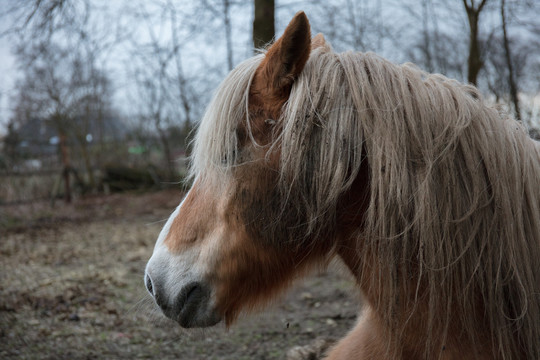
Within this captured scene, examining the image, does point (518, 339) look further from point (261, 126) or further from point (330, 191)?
point (261, 126)

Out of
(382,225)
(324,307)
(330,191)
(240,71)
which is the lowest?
(324,307)

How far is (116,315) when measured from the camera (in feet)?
13.2

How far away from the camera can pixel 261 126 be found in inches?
61.1

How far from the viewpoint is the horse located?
1420 mm

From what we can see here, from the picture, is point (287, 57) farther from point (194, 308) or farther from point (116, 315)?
point (116, 315)

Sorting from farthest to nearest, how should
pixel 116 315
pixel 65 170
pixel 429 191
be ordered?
pixel 65 170
pixel 116 315
pixel 429 191

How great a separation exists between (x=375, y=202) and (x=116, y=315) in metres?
3.42

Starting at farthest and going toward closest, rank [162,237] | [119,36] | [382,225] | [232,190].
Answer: [119,36]
[162,237]
[232,190]
[382,225]

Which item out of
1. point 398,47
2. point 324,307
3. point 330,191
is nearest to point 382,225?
point 330,191

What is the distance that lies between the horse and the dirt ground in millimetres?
388

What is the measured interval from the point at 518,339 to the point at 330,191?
2.75 ft

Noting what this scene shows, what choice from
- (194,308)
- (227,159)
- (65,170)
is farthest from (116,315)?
(65,170)

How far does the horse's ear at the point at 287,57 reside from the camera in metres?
1.42

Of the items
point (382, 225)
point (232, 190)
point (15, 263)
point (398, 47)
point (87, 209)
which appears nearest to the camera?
point (382, 225)
